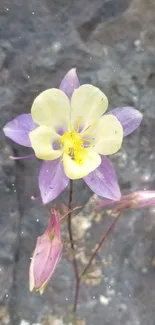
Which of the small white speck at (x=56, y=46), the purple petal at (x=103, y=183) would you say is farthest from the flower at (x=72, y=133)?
the small white speck at (x=56, y=46)

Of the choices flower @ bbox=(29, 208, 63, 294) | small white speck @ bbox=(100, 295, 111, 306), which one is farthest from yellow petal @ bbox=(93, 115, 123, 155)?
small white speck @ bbox=(100, 295, 111, 306)

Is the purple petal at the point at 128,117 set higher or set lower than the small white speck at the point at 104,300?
higher

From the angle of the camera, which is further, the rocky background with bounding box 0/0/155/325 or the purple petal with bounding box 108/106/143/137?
the rocky background with bounding box 0/0/155/325

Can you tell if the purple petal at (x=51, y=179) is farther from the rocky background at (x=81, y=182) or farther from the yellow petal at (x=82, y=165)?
the rocky background at (x=81, y=182)

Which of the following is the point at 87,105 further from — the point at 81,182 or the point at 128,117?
the point at 81,182

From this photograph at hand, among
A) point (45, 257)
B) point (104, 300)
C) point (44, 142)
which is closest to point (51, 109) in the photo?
point (44, 142)

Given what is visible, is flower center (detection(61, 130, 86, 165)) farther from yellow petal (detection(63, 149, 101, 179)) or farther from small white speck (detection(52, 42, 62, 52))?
small white speck (detection(52, 42, 62, 52))

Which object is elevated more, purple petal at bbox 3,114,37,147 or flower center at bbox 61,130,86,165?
purple petal at bbox 3,114,37,147

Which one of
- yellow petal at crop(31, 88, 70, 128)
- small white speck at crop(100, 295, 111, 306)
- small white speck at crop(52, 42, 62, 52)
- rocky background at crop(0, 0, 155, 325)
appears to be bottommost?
small white speck at crop(100, 295, 111, 306)
